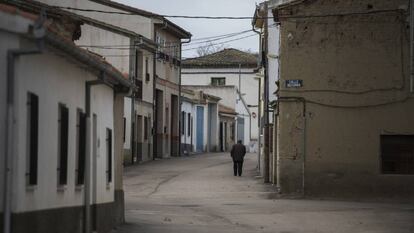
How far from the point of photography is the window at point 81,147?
12.8 m

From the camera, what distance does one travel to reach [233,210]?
21891 mm

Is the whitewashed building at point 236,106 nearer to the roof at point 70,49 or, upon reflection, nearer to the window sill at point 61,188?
the roof at point 70,49

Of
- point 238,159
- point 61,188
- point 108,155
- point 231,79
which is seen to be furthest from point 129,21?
point 61,188

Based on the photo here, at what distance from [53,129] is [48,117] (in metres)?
0.38

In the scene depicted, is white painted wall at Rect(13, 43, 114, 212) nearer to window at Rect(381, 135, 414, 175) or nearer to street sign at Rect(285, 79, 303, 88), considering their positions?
street sign at Rect(285, 79, 303, 88)

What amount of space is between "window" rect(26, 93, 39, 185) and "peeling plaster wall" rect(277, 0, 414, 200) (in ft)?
53.7

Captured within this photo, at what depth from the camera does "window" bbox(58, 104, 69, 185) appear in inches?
453

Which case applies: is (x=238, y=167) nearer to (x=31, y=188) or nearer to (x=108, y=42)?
(x=108, y=42)

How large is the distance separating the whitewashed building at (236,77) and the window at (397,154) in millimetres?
47437

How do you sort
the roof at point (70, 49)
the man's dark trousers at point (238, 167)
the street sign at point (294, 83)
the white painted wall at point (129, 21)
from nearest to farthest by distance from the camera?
1. the roof at point (70, 49)
2. the street sign at point (294, 83)
3. the man's dark trousers at point (238, 167)
4. the white painted wall at point (129, 21)

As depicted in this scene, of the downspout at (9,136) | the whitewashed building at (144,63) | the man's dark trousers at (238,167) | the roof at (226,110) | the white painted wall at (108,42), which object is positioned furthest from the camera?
the roof at (226,110)

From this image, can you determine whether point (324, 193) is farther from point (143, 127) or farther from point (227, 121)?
point (227, 121)

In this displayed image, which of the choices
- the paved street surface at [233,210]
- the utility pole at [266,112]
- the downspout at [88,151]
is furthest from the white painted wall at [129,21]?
the downspout at [88,151]

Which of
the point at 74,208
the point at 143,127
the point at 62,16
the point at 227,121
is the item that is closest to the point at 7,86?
the point at 74,208
